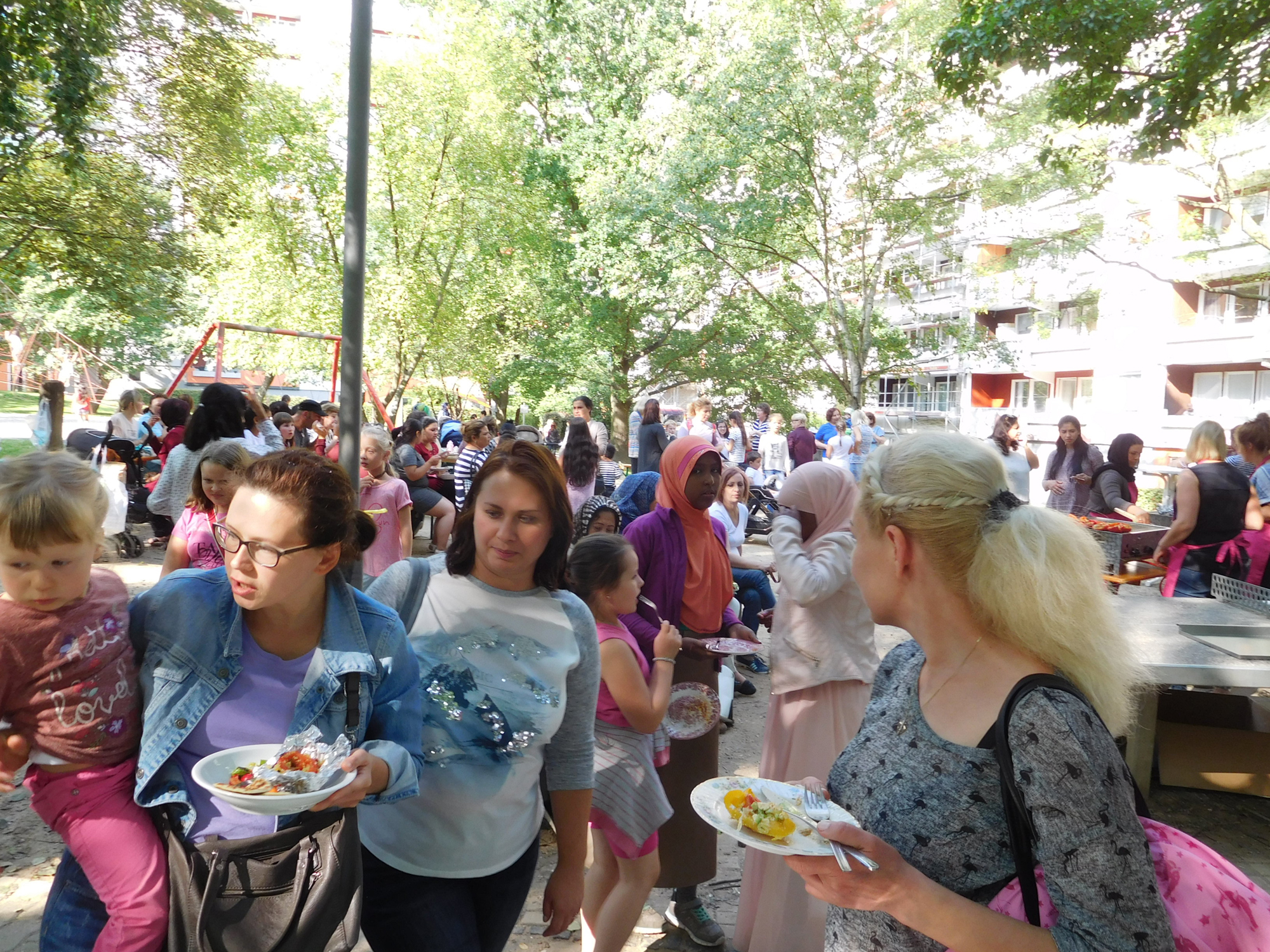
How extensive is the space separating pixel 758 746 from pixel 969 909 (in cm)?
479

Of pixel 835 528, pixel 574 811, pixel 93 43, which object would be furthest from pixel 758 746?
pixel 93 43

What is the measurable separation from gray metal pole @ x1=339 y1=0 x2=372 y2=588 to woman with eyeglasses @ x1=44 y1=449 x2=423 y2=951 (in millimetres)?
1838

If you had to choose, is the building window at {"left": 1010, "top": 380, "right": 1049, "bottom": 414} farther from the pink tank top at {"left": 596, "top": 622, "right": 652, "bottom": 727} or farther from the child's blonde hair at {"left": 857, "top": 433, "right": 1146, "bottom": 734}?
the child's blonde hair at {"left": 857, "top": 433, "right": 1146, "bottom": 734}

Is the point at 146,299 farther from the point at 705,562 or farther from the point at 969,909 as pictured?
the point at 969,909

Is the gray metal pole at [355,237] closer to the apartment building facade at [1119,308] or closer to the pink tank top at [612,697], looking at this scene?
the pink tank top at [612,697]

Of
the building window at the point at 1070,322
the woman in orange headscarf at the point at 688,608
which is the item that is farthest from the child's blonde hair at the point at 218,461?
the building window at the point at 1070,322

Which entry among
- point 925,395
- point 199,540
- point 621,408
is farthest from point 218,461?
point 925,395

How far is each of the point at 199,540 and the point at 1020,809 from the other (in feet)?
12.3

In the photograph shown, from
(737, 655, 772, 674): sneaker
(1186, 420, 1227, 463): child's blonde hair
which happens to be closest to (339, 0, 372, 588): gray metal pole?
(737, 655, 772, 674): sneaker

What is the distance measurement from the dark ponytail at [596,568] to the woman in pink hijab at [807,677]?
0.86 meters

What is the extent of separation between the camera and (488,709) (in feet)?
7.48

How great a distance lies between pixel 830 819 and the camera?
70.1 inches

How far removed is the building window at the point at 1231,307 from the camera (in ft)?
99.2

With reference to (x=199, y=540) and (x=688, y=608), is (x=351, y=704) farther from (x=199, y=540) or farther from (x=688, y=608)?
(x=199, y=540)
